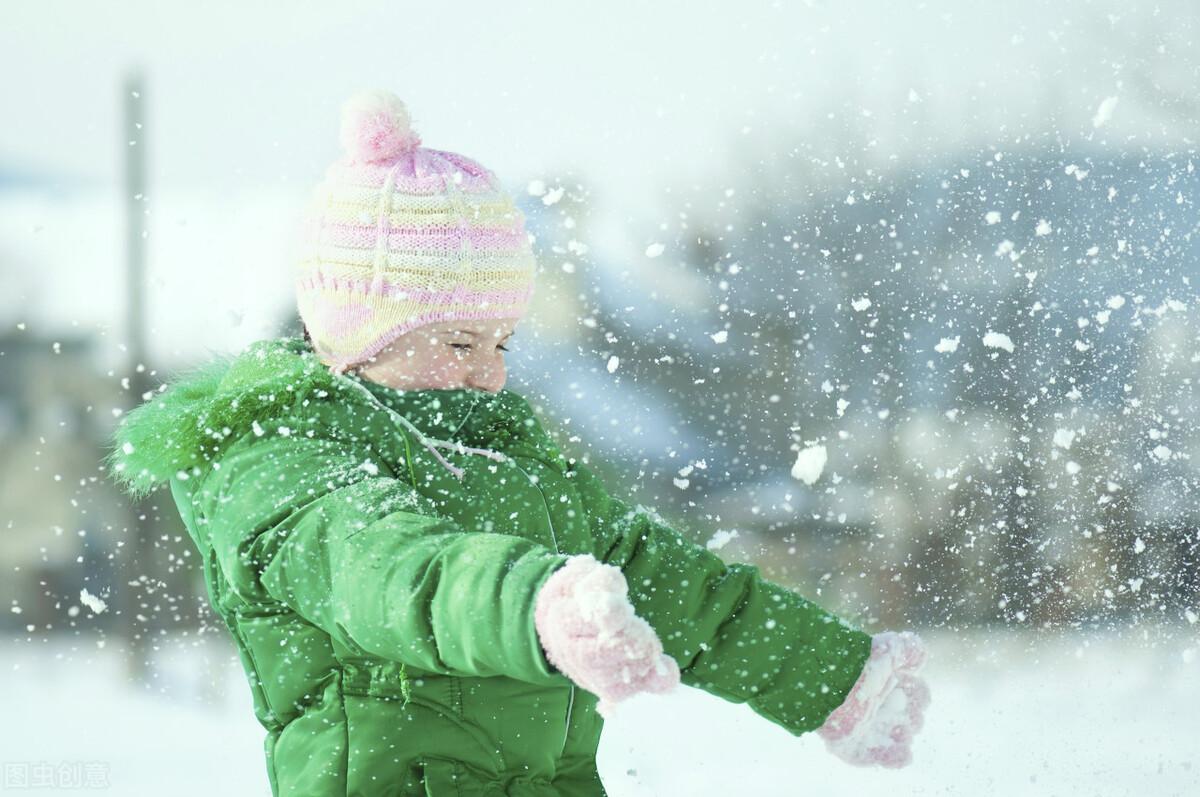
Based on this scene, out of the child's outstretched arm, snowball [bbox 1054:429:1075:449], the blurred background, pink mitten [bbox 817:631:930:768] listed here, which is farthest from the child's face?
snowball [bbox 1054:429:1075:449]

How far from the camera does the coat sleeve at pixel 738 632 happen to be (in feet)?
7.63

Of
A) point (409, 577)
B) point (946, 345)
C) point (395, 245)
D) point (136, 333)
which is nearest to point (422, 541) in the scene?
point (409, 577)

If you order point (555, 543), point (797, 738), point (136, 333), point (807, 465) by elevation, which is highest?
point (555, 543)

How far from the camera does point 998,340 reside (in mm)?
7820

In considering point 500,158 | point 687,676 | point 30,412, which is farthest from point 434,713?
point 30,412

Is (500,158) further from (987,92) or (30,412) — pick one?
(30,412)

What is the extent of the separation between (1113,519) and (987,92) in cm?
242

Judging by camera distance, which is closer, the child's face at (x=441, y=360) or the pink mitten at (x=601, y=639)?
the pink mitten at (x=601, y=639)

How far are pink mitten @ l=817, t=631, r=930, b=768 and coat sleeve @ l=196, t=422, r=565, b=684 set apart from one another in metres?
0.80

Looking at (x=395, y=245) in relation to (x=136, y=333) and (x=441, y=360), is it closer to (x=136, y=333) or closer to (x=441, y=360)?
(x=441, y=360)

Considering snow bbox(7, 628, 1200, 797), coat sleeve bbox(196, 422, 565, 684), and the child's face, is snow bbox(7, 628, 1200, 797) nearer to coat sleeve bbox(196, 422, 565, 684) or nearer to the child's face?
the child's face

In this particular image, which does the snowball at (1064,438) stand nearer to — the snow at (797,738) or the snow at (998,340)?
the snow at (998,340)

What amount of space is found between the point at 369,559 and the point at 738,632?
0.82 meters

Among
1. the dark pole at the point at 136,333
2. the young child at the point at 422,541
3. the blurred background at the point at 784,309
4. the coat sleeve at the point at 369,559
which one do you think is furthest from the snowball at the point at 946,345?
the coat sleeve at the point at 369,559
